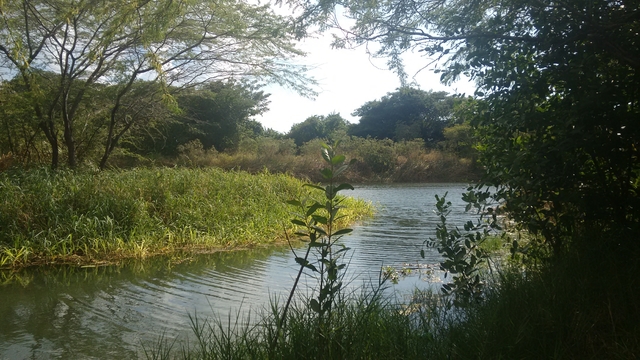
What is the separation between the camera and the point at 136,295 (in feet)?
17.1

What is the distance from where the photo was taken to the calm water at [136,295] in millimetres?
3900

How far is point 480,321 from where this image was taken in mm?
2740

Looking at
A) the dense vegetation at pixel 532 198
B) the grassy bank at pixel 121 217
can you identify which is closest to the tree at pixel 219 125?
the grassy bank at pixel 121 217

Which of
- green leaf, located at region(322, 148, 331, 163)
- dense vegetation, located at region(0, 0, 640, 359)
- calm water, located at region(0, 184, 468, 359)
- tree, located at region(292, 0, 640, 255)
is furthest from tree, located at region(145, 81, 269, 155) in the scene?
green leaf, located at region(322, 148, 331, 163)

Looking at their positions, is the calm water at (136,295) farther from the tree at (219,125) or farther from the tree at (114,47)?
the tree at (219,125)

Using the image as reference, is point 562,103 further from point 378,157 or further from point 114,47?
point 378,157

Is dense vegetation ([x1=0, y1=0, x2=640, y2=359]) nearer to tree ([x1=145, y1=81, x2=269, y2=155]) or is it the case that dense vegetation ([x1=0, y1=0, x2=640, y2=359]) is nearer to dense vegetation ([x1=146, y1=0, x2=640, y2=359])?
dense vegetation ([x1=146, y1=0, x2=640, y2=359])

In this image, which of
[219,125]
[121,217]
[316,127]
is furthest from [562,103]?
[316,127]

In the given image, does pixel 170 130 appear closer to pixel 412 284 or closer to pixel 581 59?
pixel 412 284

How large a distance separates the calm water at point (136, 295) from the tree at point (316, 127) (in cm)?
2740

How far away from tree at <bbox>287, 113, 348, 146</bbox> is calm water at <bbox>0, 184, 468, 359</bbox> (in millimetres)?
27403

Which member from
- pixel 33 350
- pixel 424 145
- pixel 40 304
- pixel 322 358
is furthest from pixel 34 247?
pixel 424 145

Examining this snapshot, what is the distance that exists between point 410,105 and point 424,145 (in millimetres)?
4318

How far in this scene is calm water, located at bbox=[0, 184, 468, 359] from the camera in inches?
154
